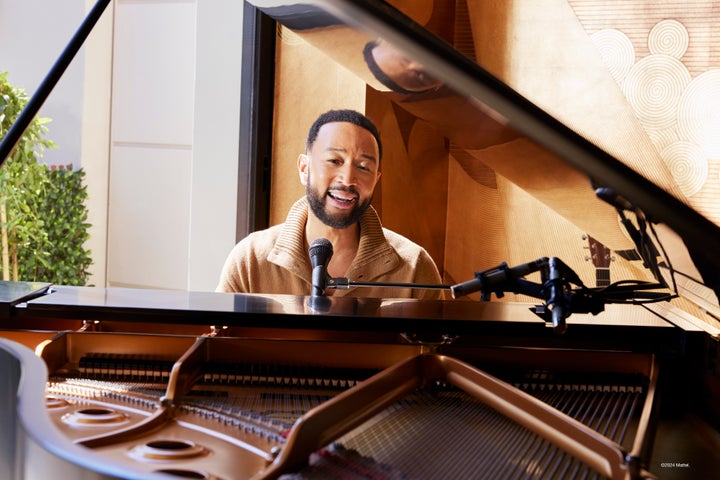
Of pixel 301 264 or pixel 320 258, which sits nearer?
pixel 320 258

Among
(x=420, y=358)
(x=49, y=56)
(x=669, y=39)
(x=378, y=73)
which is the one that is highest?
(x=49, y=56)

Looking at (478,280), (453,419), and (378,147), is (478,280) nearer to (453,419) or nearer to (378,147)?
(453,419)

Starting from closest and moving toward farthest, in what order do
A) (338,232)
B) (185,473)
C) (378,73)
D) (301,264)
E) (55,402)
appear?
(185,473) < (55,402) < (378,73) < (301,264) < (338,232)

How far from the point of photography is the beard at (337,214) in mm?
2635

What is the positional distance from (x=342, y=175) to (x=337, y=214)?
0.43 ft

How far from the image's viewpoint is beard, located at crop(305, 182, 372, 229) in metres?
2.63

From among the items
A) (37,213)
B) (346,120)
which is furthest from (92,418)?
(37,213)

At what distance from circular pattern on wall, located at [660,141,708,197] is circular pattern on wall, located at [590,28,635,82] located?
45 centimetres

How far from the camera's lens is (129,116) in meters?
5.73

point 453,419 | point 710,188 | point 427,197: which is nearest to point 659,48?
point 710,188

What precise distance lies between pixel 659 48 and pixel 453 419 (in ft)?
7.21

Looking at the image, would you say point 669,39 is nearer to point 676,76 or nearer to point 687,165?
point 676,76

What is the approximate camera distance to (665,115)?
3082 millimetres

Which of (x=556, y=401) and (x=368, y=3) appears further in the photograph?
(x=556, y=401)
